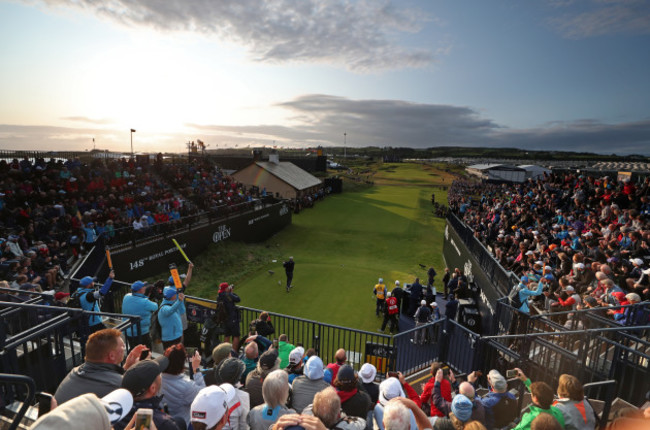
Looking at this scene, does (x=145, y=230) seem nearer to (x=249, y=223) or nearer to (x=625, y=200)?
(x=249, y=223)

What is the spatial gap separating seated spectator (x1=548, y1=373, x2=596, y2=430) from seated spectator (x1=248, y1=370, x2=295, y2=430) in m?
3.15

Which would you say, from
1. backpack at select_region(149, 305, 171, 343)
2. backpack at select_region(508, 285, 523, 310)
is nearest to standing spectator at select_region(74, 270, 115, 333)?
backpack at select_region(149, 305, 171, 343)

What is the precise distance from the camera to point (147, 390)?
3020 mm

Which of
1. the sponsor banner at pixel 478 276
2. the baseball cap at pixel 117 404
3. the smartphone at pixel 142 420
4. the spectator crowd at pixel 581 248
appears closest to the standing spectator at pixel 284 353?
the baseball cap at pixel 117 404

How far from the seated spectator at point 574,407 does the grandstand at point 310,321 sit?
0.55 meters

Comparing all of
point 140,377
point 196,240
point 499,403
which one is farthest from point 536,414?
point 196,240

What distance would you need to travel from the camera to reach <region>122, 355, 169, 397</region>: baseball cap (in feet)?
9.68

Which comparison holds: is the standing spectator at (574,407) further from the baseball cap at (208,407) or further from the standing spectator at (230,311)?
the standing spectator at (230,311)

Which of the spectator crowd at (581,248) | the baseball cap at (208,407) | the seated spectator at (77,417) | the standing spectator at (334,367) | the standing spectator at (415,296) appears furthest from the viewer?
the standing spectator at (415,296)

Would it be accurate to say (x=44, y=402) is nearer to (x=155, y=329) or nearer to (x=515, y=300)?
(x=155, y=329)

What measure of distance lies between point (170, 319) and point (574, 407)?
6.47m

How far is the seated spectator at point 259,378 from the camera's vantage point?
433 cm

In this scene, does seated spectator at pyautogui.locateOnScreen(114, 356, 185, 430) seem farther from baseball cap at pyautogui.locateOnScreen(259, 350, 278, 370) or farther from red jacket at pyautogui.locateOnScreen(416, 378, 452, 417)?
red jacket at pyautogui.locateOnScreen(416, 378, 452, 417)

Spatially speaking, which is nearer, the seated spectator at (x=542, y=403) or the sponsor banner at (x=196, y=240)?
the seated spectator at (x=542, y=403)
